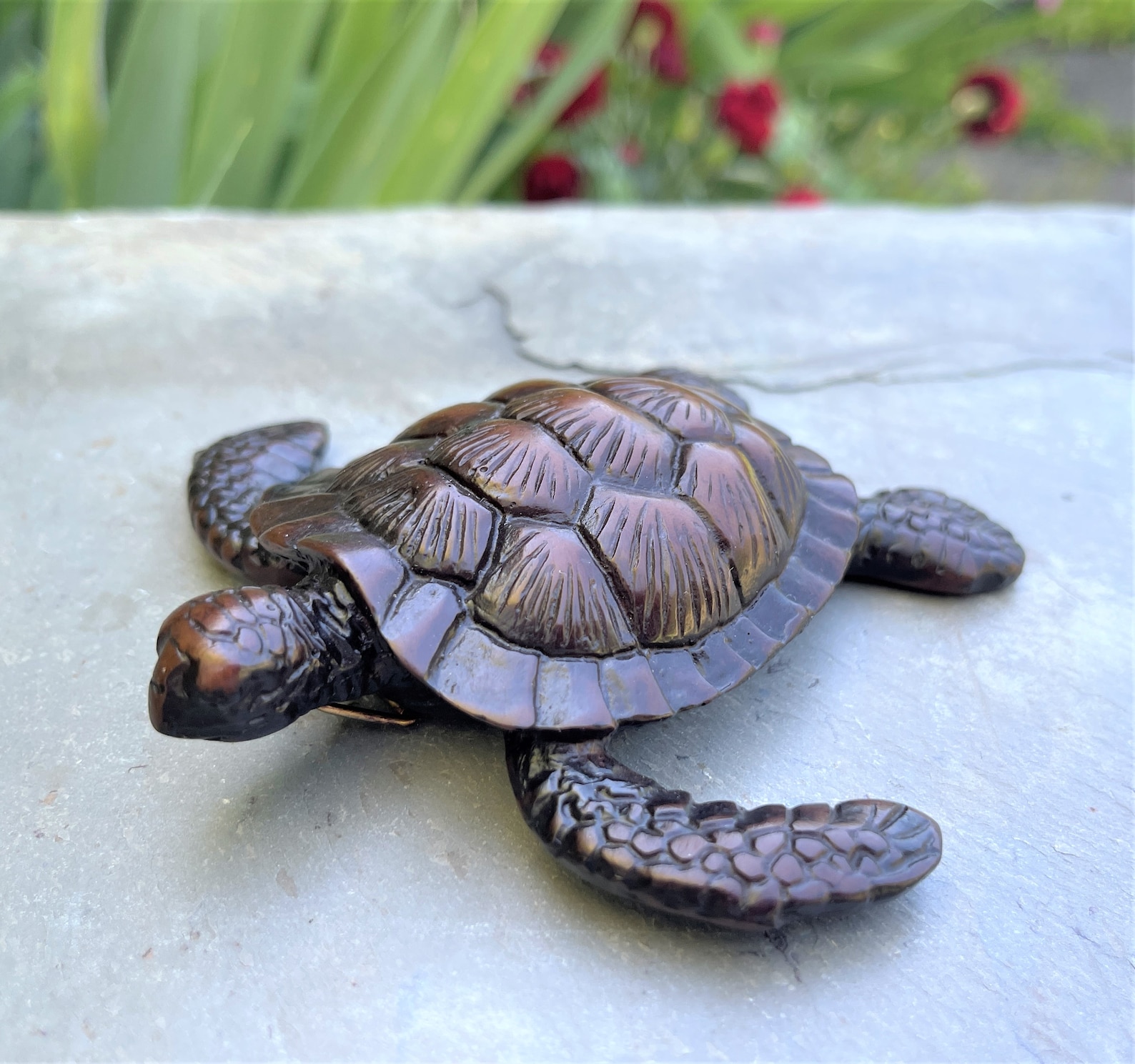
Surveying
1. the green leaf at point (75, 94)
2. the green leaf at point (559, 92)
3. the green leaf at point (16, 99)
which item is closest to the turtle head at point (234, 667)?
the green leaf at point (75, 94)

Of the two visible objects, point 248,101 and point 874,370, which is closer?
point 874,370

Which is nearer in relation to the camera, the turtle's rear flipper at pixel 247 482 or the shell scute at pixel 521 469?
the shell scute at pixel 521 469

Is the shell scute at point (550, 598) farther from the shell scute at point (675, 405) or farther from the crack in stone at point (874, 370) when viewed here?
the crack in stone at point (874, 370)

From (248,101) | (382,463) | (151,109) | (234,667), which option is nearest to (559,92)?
(248,101)

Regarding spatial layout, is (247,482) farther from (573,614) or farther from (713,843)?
(713,843)

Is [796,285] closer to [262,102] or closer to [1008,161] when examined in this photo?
[262,102]

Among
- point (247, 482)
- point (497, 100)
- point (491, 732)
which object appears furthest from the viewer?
point (497, 100)
